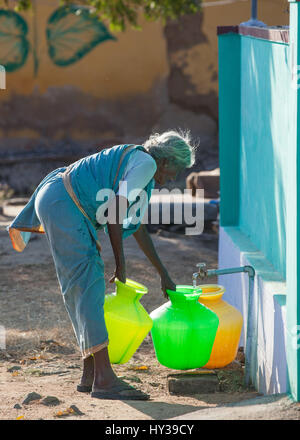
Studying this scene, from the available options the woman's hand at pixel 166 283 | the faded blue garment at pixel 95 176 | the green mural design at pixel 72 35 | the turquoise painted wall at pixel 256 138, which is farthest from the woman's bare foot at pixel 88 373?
the green mural design at pixel 72 35

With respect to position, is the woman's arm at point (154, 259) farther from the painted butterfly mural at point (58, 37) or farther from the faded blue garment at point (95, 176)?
the painted butterfly mural at point (58, 37)

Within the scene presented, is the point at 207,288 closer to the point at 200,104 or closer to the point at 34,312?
the point at 34,312

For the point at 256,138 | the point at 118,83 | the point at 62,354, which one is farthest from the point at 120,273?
the point at 118,83

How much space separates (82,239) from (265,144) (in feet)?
4.42

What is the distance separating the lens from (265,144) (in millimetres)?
4070

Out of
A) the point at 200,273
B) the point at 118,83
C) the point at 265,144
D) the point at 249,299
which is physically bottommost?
the point at 249,299

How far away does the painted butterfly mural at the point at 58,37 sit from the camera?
1127cm

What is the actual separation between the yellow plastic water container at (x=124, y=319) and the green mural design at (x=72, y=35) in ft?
28.1

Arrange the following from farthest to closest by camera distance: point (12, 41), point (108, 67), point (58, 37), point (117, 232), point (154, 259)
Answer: point (108, 67) < point (58, 37) < point (12, 41) < point (154, 259) < point (117, 232)

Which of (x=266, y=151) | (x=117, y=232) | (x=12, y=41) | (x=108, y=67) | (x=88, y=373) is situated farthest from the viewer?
(x=108, y=67)

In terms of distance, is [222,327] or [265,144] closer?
[222,327]
